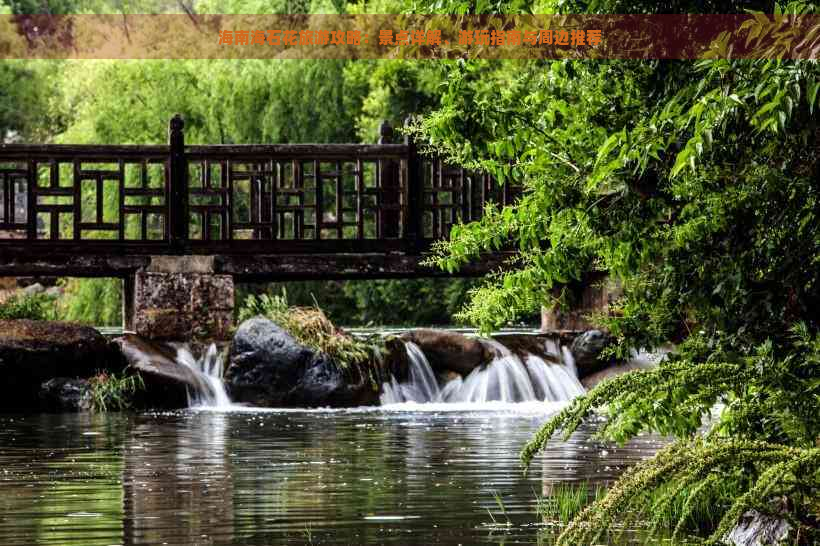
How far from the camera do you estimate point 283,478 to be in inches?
428

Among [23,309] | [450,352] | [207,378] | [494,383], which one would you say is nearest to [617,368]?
[494,383]

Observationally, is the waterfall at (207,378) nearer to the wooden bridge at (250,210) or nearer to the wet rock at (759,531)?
the wooden bridge at (250,210)

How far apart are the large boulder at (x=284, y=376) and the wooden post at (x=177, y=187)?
2403 millimetres

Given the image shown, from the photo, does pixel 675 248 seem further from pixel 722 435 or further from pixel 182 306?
pixel 182 306

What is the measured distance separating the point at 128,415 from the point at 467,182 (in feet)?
22.0

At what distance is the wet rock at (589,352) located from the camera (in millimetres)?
21094

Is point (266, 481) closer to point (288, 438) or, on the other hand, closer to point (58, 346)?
point (288, 438)

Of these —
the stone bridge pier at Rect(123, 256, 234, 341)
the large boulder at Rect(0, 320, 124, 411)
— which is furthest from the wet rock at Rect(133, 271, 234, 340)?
the large boulder at Rect(0, 320, 124, 411)

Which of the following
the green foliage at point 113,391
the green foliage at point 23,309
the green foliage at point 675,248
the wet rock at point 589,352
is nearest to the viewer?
the green foliage at point 675,248

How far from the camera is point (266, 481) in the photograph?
1066 cm

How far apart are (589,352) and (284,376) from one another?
13.9 ft

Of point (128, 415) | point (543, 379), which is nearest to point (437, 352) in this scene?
point (543, 379)

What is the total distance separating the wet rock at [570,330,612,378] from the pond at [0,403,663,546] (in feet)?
13.3

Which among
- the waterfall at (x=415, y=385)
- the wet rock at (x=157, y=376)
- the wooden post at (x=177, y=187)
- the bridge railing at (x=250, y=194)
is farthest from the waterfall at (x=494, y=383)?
the wooden post at (x=177, y=187)
